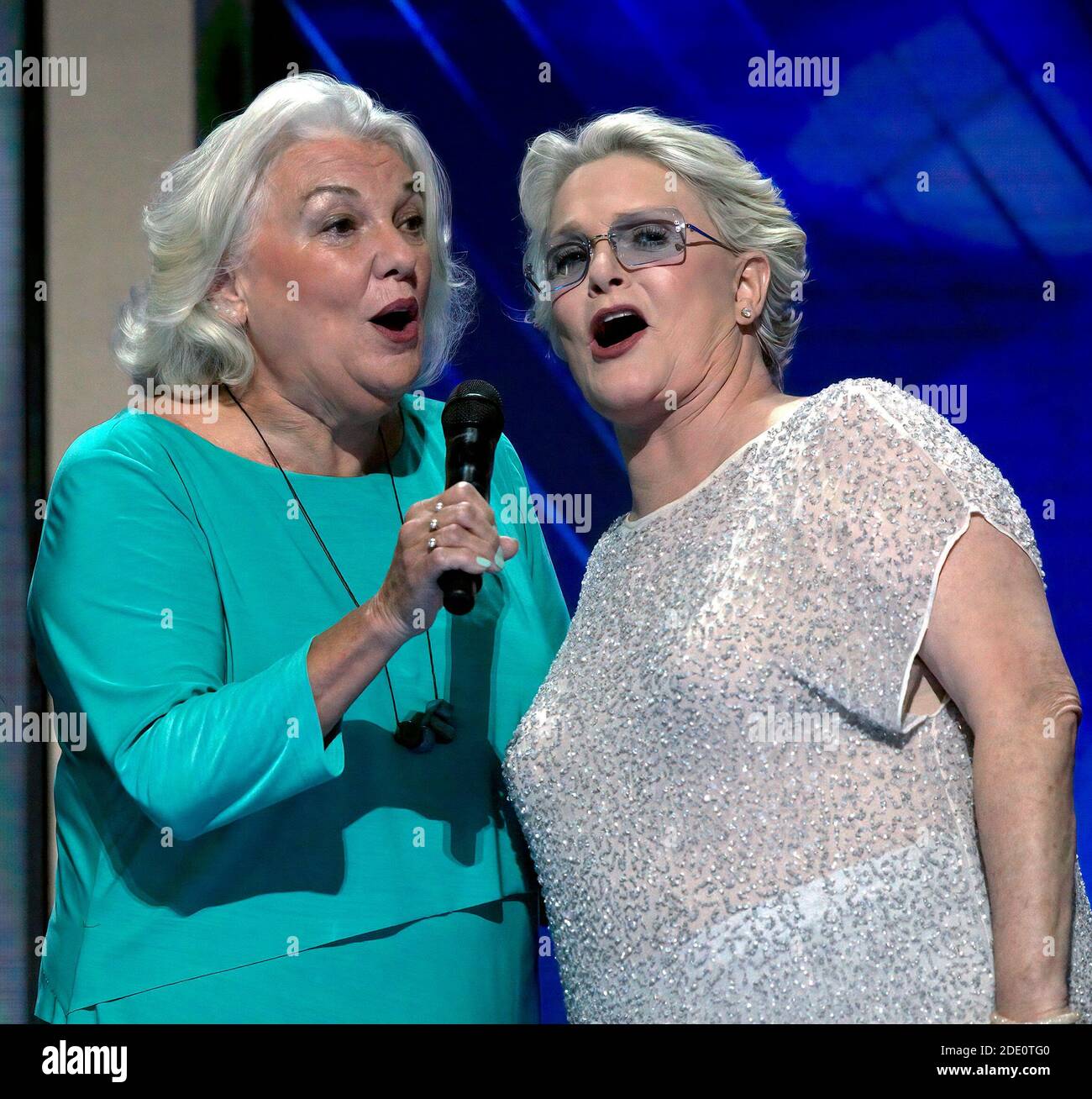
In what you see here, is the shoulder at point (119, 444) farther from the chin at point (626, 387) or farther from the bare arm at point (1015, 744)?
the bare arm at point (1015, 744)

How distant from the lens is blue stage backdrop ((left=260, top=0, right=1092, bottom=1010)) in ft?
9.63

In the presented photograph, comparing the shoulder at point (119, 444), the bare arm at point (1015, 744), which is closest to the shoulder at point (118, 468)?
the shoulder at point (119, 444)

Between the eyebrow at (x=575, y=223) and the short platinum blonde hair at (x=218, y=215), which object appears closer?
the eyebrow at (x=575, y=223)

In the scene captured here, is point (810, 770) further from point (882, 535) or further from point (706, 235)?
point (706, 235)

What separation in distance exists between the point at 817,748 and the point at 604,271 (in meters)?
0.63

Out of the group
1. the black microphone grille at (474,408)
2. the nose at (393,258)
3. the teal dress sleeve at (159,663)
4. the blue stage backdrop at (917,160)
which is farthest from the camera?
the blue stage backdrop at (917,160)

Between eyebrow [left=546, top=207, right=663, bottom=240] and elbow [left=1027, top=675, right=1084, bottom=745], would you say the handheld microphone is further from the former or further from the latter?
elbow [left=1027, top=675, right=1084, bottom=745]

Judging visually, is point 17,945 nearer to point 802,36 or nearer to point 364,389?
point 364,389

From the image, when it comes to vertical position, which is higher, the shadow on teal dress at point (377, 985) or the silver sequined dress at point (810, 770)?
the silver sequined dress at point (810, 770)

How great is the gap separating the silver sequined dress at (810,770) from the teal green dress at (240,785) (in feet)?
0.72

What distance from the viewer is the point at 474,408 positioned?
1.60 meters

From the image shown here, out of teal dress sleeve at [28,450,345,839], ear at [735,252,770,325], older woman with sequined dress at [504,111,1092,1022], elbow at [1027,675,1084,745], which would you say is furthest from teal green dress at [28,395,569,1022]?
elbow at [1027,675,1084,745]

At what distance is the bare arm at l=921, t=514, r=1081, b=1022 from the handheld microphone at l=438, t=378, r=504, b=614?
48cm

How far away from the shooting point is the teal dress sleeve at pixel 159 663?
1.46 meters
